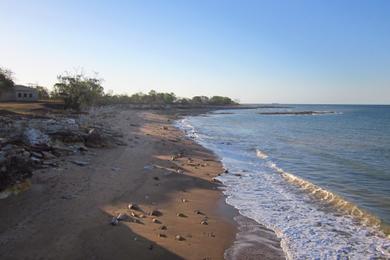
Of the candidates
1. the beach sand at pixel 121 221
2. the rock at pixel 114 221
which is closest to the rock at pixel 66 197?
the beach sand at pixel 121 221

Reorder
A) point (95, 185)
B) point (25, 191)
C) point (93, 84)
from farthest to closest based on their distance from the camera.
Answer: point (93, 84) < point (95, 185) < point (25, 191)

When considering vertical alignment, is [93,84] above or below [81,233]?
above

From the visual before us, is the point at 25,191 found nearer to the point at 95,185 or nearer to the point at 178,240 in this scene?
the point at 95,185

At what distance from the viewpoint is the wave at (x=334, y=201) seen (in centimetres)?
1261

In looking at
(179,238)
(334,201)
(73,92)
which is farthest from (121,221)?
(73,92)

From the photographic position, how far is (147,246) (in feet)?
30.3

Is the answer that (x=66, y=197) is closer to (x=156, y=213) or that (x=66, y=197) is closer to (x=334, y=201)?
(x=156, y=213)

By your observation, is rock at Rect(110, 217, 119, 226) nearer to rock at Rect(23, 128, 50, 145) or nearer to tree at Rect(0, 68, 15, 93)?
rock at Rect(23, 128, 50, 145)

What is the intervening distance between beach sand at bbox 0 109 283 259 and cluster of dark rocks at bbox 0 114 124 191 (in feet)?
2.22

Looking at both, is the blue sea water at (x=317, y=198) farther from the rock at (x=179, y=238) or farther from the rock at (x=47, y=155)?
the rock at (x=47, y=155)

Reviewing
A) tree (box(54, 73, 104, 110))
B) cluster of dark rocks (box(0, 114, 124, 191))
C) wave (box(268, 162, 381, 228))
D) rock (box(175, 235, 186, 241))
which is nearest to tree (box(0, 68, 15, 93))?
tree (box(54, 73, 104, 110))

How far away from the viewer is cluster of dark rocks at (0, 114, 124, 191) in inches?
483

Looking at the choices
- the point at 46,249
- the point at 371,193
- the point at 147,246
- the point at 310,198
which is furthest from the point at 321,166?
the point at 46,249

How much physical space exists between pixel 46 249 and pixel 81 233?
1.17 metres
